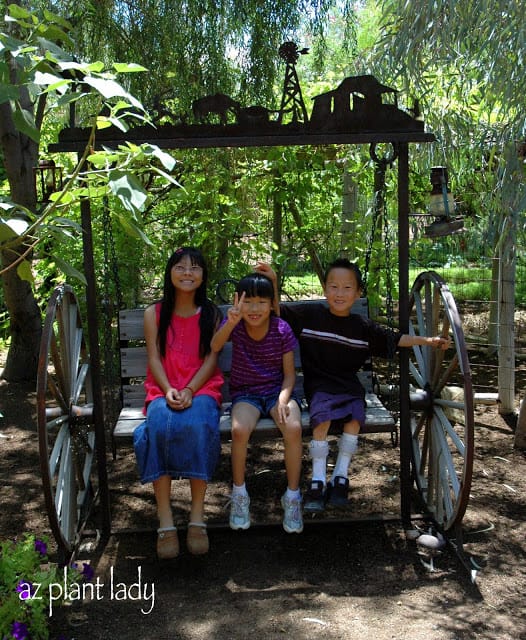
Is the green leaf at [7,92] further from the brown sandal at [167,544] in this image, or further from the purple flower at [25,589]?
the brown sandal at [167,544]

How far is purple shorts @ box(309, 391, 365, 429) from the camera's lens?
3527mm

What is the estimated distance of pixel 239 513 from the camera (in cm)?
344

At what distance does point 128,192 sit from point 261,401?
2.02m

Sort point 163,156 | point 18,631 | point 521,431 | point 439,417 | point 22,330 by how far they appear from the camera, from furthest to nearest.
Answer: point 22,330 < point 521,431 < point 439,417 < point 18,631 < point 163,156

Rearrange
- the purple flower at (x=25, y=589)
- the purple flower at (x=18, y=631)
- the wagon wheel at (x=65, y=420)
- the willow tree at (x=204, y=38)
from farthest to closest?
the willow tree at (x=204, y=38) → the wagon wheel at (x=65, y=420) → the purple flower at (x=25, y=589) → the purple flower at (x=18, y=631)

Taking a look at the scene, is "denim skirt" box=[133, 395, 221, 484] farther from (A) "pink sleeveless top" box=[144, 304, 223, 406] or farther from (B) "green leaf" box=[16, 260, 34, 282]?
(B) "green leaf" box=[16, 260, 34, 282]

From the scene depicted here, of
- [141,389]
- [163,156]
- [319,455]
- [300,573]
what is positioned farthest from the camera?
[141,389]

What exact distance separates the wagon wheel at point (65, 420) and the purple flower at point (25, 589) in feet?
1.21

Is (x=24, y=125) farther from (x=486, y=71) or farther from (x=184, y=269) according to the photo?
(x=486, y=71)

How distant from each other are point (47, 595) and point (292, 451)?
3.81ft

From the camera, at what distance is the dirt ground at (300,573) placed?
2955 millimetres

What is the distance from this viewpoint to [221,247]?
5570 mm

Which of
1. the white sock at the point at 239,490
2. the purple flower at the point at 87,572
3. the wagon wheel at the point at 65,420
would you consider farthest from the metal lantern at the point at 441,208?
the purple flower at the point at 87,572

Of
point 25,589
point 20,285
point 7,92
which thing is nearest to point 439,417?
point 25,589
